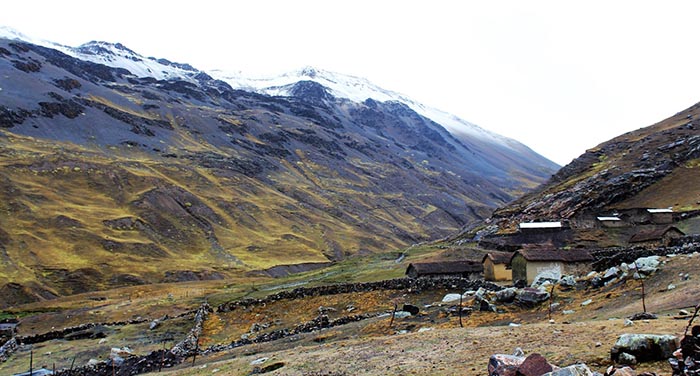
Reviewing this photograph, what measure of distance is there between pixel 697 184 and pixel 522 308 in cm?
7426

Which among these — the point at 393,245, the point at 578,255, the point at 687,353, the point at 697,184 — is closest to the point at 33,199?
the point at 393,245

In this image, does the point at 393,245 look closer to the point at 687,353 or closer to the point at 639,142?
the point at 639,142

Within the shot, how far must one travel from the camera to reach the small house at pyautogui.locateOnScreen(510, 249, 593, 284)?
47406mm

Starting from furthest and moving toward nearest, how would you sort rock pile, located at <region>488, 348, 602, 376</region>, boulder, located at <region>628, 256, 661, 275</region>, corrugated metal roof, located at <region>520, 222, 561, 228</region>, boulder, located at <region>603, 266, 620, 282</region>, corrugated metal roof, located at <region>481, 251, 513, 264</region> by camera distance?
corrugated metal roof, located at <region>520, 222, 561, 228</region>, corrugated metal roof, located at <region>481, 251, 513, 264</region>, boulder, located at <region>603, 266, 620, 282</region>, boulder, located at <region>628, 256, 661, 275</region>, rock pile, located at <region>488, 348, 602, 376</region>

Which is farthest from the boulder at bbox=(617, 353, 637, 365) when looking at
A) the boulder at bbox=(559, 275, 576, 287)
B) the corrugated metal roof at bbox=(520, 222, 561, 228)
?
the corrugated metal roof at bbox=(520, 222, 561, 228)

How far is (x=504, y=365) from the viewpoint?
46.9 ft

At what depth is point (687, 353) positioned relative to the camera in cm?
1273

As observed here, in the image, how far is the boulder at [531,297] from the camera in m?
31.9

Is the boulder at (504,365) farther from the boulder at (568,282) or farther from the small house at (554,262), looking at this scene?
the small house at (554,262)

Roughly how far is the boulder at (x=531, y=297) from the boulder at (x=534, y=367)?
1897cm

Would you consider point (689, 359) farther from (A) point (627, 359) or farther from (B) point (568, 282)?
(B) point (568, 282)

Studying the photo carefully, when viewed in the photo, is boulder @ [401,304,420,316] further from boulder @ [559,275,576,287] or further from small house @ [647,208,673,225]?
small house @ [647,208,673,225]

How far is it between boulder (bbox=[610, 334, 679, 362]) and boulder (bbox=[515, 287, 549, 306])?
1681 centimetres

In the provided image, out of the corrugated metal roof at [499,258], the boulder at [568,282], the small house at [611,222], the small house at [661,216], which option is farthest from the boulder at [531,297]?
the small house at [611,222]
